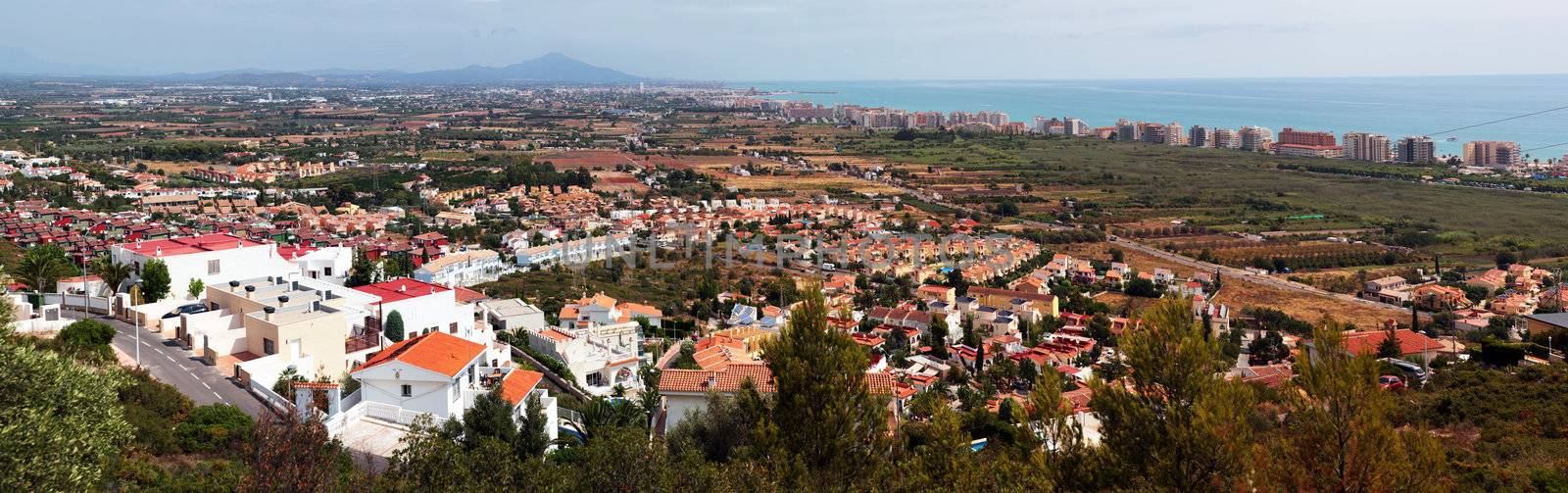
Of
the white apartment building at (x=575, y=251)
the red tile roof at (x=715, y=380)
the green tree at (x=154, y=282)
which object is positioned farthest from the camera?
the white apartment building at (x=575, y=251)

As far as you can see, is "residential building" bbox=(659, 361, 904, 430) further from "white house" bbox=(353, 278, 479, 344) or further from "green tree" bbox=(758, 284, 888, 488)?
"white house" bbox=(353, 278, 479, 344)

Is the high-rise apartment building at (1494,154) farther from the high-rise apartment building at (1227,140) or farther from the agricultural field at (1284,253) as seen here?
the agricultural field at (1284,253)

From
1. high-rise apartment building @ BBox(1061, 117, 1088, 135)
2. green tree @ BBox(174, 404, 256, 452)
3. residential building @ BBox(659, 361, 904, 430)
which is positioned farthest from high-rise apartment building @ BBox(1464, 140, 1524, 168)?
Result: green tree @ BBox(174, 404, 256, 452)

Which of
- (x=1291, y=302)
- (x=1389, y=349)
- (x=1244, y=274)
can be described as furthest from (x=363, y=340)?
(x=1244, y=274)

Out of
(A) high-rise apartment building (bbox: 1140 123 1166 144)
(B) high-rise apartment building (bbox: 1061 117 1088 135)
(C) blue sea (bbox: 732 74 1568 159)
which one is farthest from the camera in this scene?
(B) high-rise apartment building (bbox: 1061 117 1088 135)

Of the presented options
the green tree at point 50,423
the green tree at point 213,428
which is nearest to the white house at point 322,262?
the green tree at point 213,428

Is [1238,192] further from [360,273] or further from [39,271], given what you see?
[39,271]
